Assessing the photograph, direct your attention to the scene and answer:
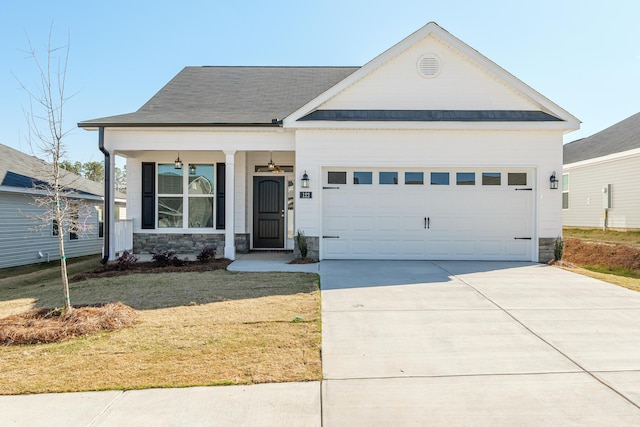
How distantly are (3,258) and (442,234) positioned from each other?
13412 mm

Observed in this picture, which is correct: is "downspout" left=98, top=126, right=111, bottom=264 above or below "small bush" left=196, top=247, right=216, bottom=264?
above

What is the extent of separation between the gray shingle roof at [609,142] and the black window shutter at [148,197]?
1751 centimetres

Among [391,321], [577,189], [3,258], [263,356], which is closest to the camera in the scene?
[263,356]

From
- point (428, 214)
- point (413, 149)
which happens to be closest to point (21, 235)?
point (413, 149)

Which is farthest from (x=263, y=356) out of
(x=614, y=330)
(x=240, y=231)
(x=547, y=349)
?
(x=240, y=231)

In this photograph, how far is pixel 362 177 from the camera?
10.2 meters

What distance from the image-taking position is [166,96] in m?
12.4

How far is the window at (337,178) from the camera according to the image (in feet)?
33.6

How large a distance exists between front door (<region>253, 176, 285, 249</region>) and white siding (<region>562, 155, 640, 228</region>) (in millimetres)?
13558

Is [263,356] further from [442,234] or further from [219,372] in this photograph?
[442,234]

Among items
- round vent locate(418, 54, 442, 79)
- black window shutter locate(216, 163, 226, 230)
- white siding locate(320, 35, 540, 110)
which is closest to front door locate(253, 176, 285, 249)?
black window shutter locate(216, 163, 226, 230)

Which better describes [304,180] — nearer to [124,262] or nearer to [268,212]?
[268,212]

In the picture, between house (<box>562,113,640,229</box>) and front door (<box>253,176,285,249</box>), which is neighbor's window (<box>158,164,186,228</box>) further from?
house (<box>562,113,640,229</box>)

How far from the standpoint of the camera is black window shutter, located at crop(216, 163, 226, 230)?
1145 centimetres
